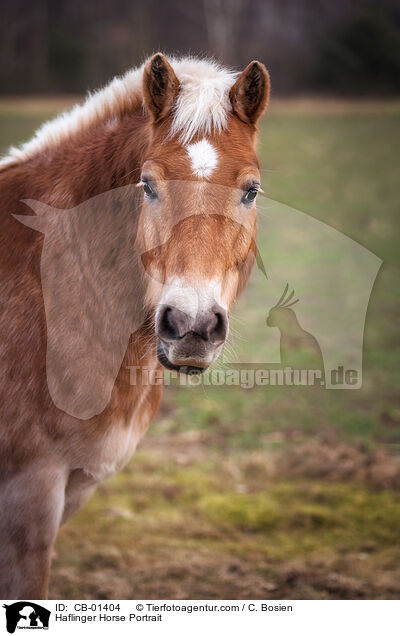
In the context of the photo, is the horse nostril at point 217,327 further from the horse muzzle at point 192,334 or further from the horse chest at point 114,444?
the horse chest at point 114,444

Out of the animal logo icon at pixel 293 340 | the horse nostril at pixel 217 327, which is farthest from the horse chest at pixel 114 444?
the animal logo icon at pixel 293 340

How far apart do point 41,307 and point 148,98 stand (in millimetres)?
749

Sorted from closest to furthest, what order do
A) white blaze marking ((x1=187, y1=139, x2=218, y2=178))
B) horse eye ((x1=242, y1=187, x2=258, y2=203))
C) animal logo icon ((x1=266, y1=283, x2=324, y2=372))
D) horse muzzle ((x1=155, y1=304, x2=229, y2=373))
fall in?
horse muzzle ((x1=155, y1=304, x2=229, y2=373)) → white blaze marking ((x1=187, y1=139, x2=218, y2=178)) → horse eye ((x1=242, y1=187, x2=258, y2=203)) → animal logo icon ((x1=266, y1=283, x2=324, y2=372))

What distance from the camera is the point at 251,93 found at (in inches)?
73.0

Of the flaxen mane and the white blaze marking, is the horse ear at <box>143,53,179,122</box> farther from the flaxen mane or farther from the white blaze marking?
the white blaze marking

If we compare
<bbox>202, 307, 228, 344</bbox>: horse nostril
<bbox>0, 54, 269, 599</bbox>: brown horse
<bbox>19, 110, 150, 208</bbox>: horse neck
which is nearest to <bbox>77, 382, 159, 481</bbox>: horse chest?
<bbox>0, 54, 269, 599</bbox>: brown horse

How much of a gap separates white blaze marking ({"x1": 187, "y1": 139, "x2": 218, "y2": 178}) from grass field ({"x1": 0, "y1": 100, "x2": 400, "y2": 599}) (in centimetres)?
91

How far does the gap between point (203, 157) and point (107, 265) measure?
0.51m

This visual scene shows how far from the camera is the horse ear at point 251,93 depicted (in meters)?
1.81

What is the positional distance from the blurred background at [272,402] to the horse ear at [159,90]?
654mm

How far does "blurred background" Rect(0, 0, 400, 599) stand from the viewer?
2.93 m
